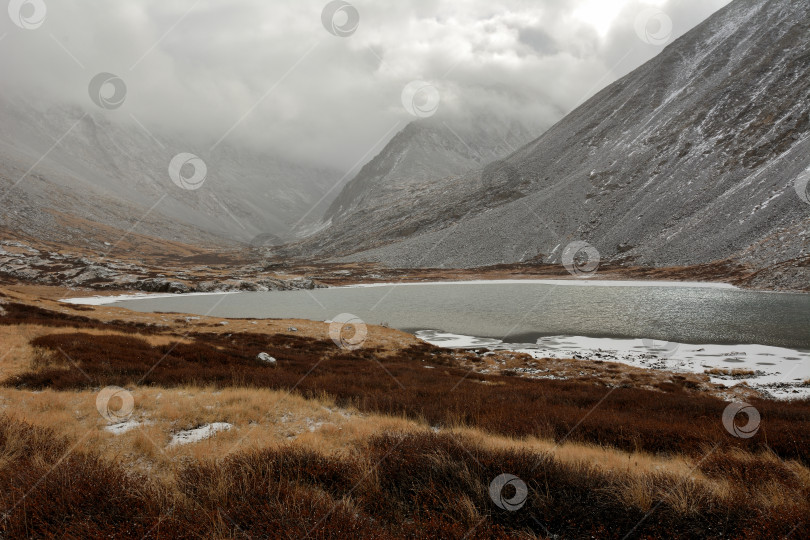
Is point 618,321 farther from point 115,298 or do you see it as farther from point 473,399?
point 115,298

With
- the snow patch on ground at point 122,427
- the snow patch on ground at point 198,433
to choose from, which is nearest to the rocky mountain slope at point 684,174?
the snow patch on ground at point 198,433

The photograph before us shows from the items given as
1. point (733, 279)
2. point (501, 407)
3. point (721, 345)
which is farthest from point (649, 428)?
point (733, 279)

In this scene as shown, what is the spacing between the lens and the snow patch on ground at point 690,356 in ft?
69.8

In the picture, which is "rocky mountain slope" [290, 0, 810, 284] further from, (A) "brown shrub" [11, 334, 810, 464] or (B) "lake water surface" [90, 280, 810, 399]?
(A) "brown shrub" [11, 334, 810, 464]

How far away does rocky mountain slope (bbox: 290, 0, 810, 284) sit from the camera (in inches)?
3730

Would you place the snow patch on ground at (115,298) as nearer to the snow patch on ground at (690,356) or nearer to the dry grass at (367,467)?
the snow patch on ground at (690,356)

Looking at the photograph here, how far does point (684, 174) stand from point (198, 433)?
153 metres

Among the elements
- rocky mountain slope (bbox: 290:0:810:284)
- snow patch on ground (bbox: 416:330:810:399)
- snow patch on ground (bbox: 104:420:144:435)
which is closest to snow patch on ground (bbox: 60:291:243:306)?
snow patch on ground (bbox: 416:330:810:399)

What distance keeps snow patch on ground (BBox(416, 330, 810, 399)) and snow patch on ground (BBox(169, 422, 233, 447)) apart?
23162 millimetres

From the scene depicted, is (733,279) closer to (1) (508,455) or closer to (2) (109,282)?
(1) (508,455)

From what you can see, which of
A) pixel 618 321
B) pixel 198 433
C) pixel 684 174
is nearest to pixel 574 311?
pixel 618 321

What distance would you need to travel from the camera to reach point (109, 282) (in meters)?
94.8

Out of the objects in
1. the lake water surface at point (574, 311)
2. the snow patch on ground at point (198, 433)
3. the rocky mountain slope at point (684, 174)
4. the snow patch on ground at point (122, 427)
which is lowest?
the snow patch on ground at point (122, 427)

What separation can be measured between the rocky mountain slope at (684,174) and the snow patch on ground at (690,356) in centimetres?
4455
